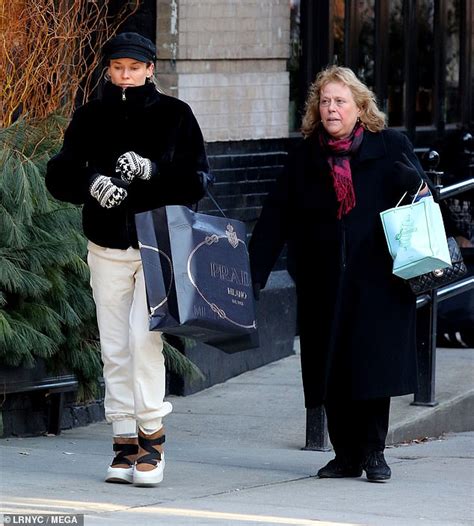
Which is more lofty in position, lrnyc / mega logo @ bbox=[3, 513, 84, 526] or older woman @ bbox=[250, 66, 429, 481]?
older woman @ bbox=[250, 66, 429, 481]

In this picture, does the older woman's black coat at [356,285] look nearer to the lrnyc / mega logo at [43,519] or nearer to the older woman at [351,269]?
the older woman at [351,269]

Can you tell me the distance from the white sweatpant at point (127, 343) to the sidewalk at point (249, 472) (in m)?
0.33

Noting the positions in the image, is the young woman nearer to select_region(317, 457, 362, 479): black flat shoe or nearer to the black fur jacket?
the black fur jacket

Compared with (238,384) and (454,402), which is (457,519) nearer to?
(454,402)

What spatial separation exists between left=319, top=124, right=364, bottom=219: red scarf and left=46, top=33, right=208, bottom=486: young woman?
0.61m

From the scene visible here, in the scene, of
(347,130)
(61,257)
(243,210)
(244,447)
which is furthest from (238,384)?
(347,130)

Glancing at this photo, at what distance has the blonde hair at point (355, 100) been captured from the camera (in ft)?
20.9

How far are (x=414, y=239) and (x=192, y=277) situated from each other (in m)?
0.98

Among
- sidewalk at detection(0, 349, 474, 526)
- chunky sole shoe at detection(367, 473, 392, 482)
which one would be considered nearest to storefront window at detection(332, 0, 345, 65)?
sidewalk at detection(0, 349, 474, 526)

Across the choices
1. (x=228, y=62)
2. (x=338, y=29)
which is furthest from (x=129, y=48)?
(x=338, y=29)

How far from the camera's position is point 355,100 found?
21.0 ft

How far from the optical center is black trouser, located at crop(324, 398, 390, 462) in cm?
644

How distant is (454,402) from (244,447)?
161cm

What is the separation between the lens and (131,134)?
611cm
